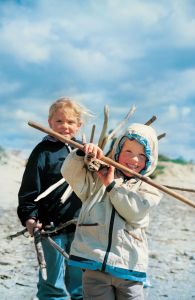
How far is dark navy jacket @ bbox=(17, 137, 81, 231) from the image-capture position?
4730mm

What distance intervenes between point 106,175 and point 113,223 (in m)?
0.31

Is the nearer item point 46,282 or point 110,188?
point 110,188

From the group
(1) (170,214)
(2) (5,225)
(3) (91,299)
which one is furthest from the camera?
(1) (170,214)

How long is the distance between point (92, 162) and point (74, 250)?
61cm

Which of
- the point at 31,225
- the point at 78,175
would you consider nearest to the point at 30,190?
the point at 31,225

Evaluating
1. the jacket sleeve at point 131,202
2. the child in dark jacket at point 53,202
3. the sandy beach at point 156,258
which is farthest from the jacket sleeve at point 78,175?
the sandy beach at point 156,258

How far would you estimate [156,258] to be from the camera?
28.2 feet

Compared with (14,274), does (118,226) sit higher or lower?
higher

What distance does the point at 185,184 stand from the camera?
28781mm

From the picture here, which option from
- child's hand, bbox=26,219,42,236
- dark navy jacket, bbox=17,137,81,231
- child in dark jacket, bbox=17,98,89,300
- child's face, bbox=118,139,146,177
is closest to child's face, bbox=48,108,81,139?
child in dark jacket, bbox=17,98,89,300

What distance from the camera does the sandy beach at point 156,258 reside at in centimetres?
665

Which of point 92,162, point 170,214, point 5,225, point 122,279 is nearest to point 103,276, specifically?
point 122,279

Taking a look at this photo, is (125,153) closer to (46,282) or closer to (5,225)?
(46,282)

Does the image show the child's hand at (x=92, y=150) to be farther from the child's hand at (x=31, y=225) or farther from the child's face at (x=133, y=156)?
the child's hand at (x=31, y=225)
